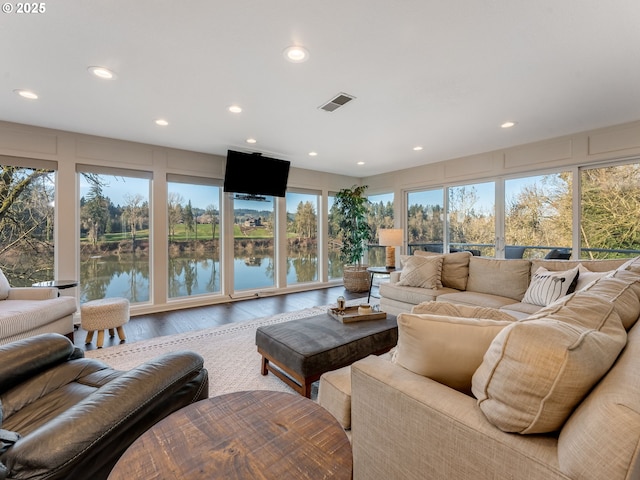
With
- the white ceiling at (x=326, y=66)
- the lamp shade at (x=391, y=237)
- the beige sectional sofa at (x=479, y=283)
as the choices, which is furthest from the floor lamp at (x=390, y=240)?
the white ceiling at (x=326, y=66)

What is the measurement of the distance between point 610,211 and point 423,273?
248cm

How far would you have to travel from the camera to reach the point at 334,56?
2.15 metres

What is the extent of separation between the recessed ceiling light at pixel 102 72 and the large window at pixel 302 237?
11.8 ft

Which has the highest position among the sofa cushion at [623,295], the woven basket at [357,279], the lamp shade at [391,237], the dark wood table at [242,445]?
the lamp shade at [391,237]

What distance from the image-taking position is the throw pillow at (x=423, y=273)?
3.69 metres

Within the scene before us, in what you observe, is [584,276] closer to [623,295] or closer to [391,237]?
[623,295]

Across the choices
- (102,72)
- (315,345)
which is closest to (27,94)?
(102,72)

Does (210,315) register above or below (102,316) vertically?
below

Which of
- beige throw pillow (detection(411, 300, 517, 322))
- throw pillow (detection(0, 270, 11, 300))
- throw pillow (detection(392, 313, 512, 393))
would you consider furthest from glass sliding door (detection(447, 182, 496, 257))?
Result: throw pillow (detection(0, 270, 11, 300))

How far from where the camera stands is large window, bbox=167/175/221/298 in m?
4.60

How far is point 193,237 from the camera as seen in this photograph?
15.7 feet

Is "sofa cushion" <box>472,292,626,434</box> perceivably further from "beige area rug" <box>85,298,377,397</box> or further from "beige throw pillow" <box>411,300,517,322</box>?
"beige area rug" <box>85,298,377,397</box>

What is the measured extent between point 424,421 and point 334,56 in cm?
231

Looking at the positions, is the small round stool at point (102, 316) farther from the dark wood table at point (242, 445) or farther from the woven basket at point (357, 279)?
the woven basket at point (357, 279)
